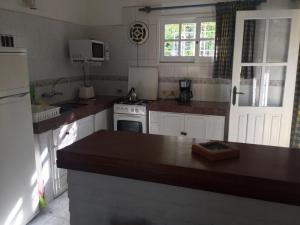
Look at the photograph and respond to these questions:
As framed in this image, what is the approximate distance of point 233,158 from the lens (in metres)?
0.93

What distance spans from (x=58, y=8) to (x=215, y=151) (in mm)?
3132

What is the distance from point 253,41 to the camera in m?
2.99

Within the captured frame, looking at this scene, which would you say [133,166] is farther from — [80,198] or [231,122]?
[231,122]

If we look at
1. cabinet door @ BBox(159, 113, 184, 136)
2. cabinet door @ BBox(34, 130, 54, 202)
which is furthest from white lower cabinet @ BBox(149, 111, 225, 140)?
cabinet door @ BBox(34, 130, 54, 202)

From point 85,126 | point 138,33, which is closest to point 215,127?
point 85,126

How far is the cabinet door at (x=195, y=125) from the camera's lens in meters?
3.19

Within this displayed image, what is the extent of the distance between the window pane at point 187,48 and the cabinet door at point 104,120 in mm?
1356

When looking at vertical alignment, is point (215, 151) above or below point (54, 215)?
above

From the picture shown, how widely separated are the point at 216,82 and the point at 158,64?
2.91 feet

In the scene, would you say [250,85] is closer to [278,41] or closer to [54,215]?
[278,41]

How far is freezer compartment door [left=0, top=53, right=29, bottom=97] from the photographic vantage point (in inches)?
72.6

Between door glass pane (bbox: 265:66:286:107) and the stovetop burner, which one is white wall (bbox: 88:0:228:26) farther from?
door glass pane (bbox: 265:66:286:107)

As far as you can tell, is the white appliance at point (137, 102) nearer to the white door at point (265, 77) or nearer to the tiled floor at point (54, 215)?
the white door at point (265, 77)

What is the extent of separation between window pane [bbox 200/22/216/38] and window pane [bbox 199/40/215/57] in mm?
80
